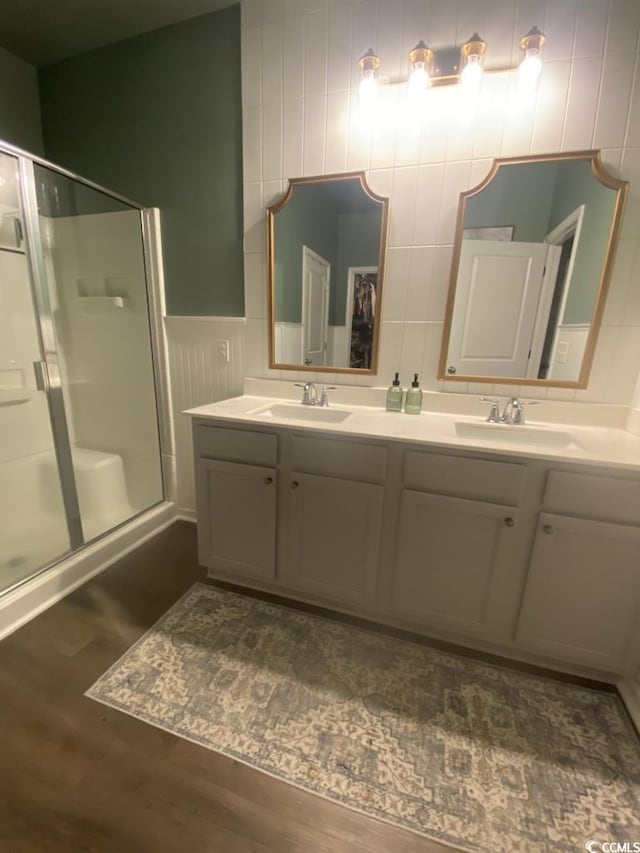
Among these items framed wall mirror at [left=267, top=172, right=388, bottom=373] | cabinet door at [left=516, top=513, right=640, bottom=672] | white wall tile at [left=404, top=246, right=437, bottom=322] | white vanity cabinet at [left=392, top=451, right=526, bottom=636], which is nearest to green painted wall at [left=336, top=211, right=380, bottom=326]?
framed wall mirror at [left=267, top=172, right=388, bottom=373]

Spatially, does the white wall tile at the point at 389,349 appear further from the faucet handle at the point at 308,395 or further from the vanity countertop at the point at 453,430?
the faucet handle at the point at 308,395

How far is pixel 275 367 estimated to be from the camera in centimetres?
192

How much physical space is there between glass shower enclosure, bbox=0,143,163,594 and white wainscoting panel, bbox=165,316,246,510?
0.56ft

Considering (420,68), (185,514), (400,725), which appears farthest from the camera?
(185,514)

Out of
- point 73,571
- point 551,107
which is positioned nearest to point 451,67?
point 551,107

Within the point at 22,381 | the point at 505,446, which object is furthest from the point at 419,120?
the point at 22,381

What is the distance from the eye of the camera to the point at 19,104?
6.56 ft

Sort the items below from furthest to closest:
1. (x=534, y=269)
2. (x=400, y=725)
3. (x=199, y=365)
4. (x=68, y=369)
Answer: (x=68, y=369) < (x=199, y=365) < (x=534, y=269) < (x=400, y=725)

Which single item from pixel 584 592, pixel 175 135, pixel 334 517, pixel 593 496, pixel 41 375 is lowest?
pixel 584 592

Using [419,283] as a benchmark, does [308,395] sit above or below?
below

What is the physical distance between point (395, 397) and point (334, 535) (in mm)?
689

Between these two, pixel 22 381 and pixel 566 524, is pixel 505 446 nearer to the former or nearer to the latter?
pixel 566 524

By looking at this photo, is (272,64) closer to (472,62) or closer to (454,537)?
(472,62)

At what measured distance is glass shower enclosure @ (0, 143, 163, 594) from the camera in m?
1.72
